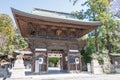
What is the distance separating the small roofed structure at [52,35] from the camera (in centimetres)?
1311

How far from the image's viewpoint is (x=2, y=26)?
31.7 m

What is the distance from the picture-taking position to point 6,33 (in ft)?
102

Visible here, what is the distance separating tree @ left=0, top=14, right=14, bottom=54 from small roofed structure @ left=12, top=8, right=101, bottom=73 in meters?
17.0

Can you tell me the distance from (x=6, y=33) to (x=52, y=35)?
742 inches

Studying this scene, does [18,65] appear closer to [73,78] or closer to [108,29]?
[73,78]

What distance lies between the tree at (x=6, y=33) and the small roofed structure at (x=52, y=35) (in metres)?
17.0

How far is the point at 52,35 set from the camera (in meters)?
15.3

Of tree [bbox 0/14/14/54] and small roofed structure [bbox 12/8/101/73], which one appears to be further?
tree [bbox 0/14/14/54]

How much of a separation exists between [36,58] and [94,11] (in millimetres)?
9024

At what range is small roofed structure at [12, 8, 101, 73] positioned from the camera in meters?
13.1

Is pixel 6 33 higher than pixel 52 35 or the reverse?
higher

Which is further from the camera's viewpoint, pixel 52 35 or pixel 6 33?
pixel 6 33

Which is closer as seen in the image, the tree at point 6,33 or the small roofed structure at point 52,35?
the small roofed structure at point 52,35

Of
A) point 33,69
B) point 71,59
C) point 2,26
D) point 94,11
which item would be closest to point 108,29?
point 94,11
